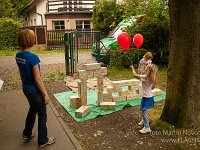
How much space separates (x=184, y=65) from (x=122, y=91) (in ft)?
7.95

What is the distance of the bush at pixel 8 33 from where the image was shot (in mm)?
21688

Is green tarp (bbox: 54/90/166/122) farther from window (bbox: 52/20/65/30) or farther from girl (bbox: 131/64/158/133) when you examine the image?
window (bbox: 52/20/65/30)

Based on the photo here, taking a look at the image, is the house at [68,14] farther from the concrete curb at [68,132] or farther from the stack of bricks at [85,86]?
the concrete curb at [68,132]

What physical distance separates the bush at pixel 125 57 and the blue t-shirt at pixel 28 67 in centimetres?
753

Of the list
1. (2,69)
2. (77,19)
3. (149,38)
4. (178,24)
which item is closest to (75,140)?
(178,24)

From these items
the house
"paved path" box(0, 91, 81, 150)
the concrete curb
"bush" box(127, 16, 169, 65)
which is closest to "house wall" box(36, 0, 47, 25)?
the house

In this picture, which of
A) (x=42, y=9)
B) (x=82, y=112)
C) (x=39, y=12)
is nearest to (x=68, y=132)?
(x=82, y=112)

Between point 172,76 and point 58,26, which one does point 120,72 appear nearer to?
point 172,76

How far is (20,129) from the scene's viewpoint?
569 cm

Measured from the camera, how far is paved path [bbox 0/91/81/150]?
4.92 metres

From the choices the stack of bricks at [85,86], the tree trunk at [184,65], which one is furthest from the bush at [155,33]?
the tree trunk at [184,65]

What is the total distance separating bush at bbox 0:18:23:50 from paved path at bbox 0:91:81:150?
14.9 metres

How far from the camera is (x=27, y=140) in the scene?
16.9ft

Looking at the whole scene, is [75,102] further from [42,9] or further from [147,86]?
[42,9]
